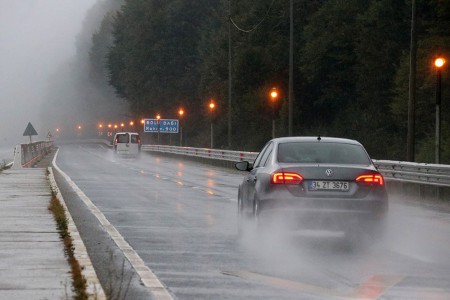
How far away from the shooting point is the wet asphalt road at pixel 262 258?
10.5 m

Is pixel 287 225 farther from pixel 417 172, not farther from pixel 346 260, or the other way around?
pixel 417 172

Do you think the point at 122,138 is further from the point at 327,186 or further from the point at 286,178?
the point at 327,186

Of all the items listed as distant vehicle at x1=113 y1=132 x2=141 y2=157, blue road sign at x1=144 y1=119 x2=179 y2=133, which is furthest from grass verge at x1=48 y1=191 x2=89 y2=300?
blue road sign at x1=144 y1=119 x2=179 y2=133

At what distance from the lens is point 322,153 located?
15.4 metres

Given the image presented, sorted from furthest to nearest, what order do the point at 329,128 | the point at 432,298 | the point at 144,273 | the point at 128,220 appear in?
the point at 329,128, the point at 128,220, the point at 144,273, the point at 432,298

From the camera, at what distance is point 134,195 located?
27891 mm

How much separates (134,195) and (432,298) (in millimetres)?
18370

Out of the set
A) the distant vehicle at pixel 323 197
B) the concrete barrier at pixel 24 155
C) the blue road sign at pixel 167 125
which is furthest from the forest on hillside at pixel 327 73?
the distant vehicle at pixel 323 197

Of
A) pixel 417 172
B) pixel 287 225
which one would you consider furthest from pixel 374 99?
pixel 287 225

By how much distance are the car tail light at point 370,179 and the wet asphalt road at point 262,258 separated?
1.88ft

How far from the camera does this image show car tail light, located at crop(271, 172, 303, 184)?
14.6 metres

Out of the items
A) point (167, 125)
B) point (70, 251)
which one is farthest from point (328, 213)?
point (167, 125)

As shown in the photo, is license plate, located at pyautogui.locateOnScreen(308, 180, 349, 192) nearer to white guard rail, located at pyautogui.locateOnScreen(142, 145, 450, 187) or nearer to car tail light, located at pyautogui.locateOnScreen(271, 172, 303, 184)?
car tail light, located at pyautogui.locateOnScreen(271, 172, 303, 184)

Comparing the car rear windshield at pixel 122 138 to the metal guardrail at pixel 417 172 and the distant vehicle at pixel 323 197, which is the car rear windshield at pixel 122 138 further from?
the distant vehicle at pixel 323 197
